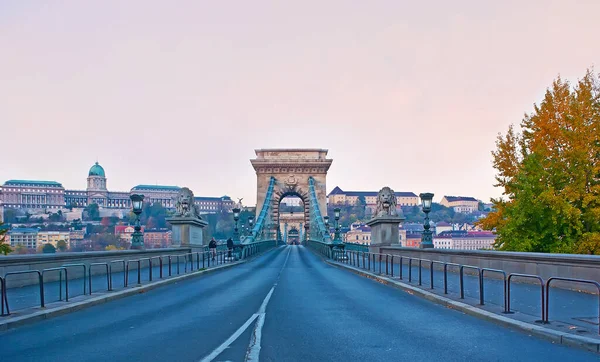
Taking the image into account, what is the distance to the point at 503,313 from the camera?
34.1 feet

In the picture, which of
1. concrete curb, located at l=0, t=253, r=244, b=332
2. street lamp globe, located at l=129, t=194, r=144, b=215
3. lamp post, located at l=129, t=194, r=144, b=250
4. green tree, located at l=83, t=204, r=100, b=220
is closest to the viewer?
concrete curb, located at l=0, t=253, r=244, b=332

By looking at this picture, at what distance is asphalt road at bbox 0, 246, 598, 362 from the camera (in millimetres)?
7613

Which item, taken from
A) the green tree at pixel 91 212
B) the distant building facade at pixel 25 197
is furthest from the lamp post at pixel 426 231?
the distant building facade at pixel 25 197

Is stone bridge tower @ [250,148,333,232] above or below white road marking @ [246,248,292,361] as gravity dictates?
above

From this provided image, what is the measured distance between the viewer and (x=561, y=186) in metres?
32.5

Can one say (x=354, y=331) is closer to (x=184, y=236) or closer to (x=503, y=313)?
(x=503, y=313)

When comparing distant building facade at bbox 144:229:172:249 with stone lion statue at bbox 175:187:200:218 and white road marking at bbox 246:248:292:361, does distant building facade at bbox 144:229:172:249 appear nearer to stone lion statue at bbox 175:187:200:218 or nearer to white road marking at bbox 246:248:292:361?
stone lion statue at bbox 175:187:200:218

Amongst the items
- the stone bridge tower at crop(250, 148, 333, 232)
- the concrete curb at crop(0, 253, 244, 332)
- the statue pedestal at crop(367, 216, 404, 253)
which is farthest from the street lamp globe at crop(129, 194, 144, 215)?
the stone bridge tower at crop(250, 148, 333, 232)

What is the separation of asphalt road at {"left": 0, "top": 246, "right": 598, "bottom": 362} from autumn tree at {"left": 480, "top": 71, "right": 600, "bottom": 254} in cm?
1873

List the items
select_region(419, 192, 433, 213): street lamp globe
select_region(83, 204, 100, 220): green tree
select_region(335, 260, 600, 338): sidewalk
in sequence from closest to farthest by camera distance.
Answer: select_region(335, 260, 600, 338): sidewalk
select_region(419, 192, 433, 213): street lamp globe
select_region(83, 204, 100, 220): green tree

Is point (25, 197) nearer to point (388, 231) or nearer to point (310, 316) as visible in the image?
point (388, 231)

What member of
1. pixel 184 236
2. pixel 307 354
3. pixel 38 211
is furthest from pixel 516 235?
pixel 38 211

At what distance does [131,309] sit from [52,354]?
481 cm

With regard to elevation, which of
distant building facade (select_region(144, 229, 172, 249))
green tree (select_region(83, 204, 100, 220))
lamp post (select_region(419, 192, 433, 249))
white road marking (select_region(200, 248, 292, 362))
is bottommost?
distant building facade (select_region(144, 229, 172, 249))
